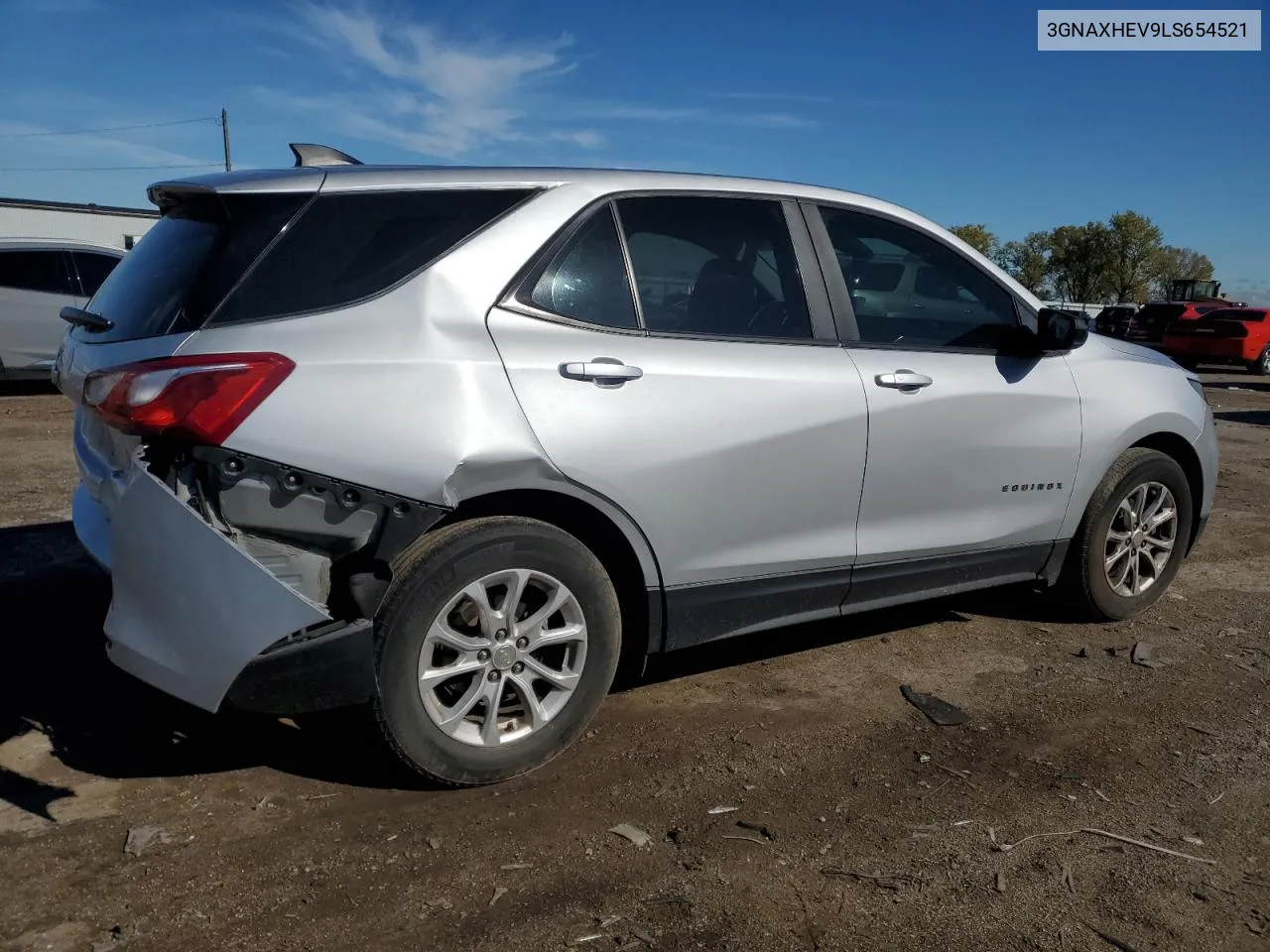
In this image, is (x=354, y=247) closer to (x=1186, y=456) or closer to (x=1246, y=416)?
(x=1186, y=456)

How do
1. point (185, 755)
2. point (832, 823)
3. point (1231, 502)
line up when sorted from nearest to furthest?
point (832, 823)
point (185, 755)
point (1231, 502)

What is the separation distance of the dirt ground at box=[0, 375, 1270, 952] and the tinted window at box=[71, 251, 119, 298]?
30.2 ft

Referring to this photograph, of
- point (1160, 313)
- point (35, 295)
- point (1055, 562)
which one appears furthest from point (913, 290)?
point (1160, 313)

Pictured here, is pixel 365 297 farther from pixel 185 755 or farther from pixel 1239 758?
pixel 1239 758

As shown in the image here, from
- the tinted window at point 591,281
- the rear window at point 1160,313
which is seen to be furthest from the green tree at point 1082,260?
the tinted window at point 591,281

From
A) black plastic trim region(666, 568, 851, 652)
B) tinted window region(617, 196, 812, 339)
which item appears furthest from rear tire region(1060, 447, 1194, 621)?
tinted window region(617, 196, 812, 339)

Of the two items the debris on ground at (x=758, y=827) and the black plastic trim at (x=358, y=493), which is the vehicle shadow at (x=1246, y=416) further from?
the black plastic trim at (x=358, y=493)

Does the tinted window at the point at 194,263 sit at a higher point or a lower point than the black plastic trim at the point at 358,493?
higher

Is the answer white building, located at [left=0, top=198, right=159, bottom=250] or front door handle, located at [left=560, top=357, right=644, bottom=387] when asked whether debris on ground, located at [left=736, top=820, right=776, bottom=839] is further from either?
white building, located at [left=0, top=198, right=159, bottom=250]

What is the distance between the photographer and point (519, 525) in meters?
3.02

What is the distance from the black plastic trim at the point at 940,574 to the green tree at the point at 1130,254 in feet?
238

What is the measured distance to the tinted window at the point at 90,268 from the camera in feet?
40.3

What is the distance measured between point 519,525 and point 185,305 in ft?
3.64

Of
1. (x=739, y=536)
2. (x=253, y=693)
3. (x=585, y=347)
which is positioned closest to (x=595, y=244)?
(x=585, y=347)
